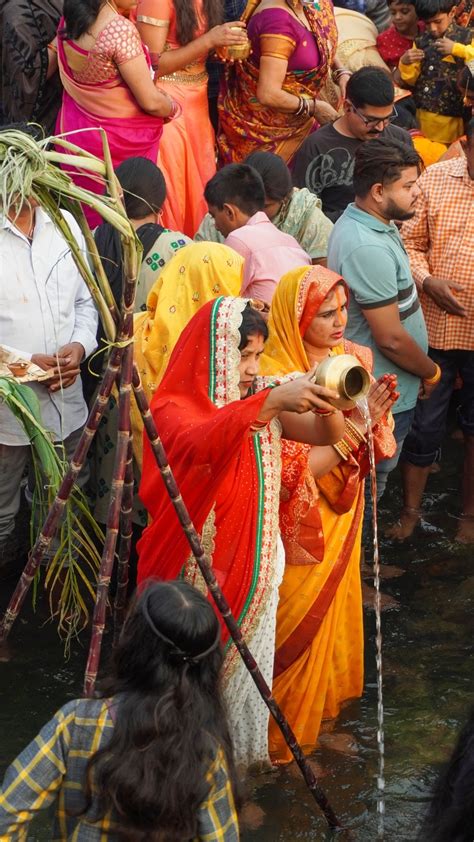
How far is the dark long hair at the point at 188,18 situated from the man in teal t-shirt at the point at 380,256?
1548mm

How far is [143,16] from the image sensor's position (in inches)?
256

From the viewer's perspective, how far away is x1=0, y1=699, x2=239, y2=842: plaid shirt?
2.74 meters

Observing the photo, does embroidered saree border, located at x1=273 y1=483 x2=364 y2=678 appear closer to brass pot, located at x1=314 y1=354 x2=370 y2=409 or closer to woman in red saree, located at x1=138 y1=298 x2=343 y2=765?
woman in red saree, located at x1=138 y1=298 x2=343 y2=765

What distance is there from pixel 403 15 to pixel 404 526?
3379 millimetres

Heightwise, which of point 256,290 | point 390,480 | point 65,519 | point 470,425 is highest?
point 256,290

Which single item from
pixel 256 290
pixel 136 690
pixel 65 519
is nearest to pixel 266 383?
pixel 65 519

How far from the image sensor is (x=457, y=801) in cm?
216

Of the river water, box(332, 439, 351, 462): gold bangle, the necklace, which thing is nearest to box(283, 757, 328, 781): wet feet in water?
the river water

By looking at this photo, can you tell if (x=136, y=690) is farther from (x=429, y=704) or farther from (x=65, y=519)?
(x=429, y=704)

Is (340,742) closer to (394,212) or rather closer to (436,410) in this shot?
(436,410)

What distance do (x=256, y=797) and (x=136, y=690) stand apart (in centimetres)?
173

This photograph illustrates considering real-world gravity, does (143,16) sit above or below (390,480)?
above

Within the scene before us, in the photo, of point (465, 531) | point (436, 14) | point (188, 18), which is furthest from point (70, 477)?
point (436, 14)

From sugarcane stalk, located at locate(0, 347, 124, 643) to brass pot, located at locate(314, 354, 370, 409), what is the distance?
0.61 meters
